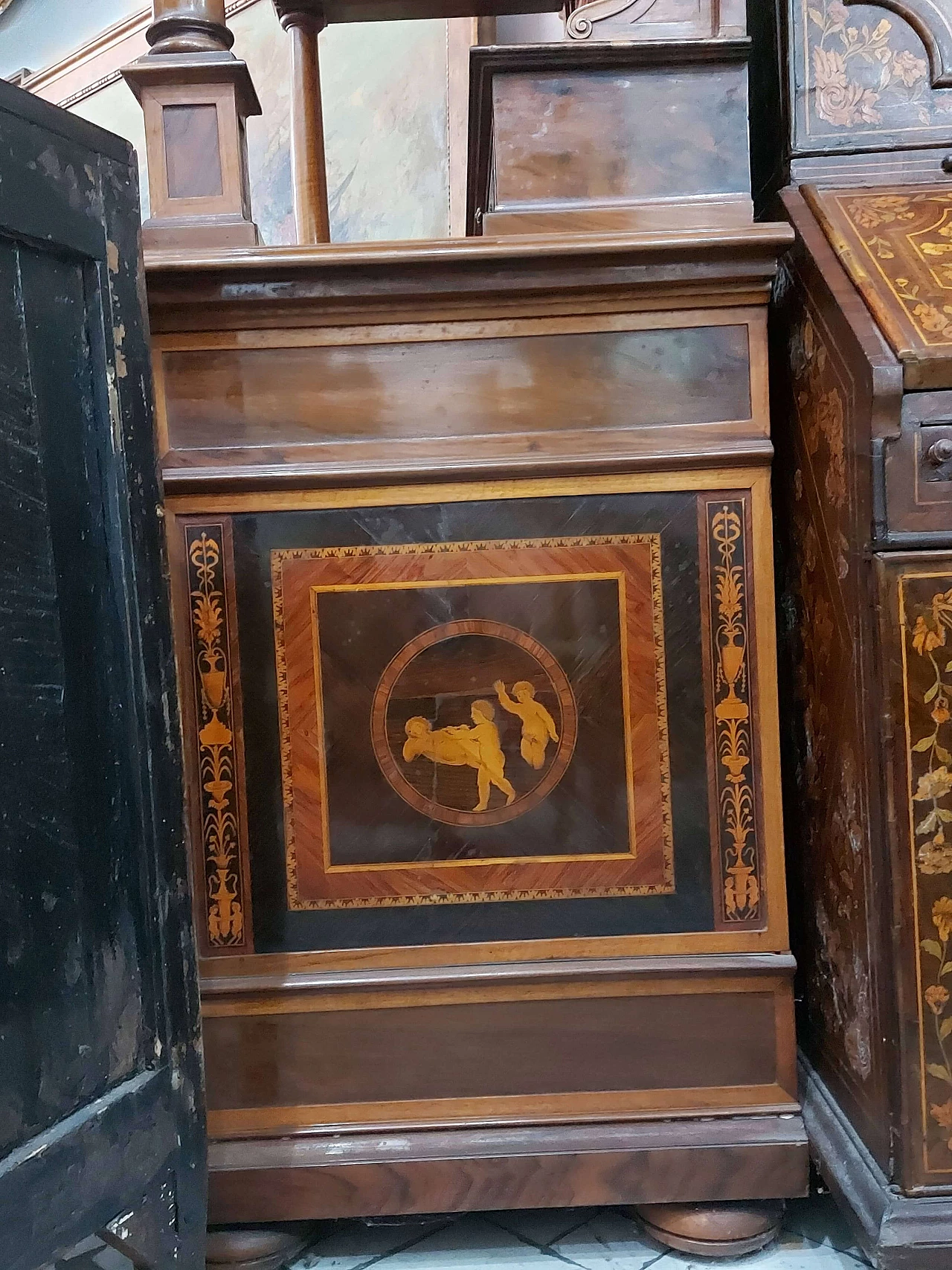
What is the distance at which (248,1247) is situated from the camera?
4.27 feet

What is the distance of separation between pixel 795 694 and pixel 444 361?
0.73m

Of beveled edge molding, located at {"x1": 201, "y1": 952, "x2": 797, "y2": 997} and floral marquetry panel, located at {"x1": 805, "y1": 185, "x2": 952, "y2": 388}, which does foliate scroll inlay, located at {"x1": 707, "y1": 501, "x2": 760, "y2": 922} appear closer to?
beveled edge molding, located at {"x1": 201, "y1": 952, "x2": 797, "y2": 997}

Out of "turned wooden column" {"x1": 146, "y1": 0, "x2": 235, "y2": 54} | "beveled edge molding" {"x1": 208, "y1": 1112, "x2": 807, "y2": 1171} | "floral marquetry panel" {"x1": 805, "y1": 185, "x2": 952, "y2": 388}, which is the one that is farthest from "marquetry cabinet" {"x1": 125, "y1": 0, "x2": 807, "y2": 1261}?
"turned wooden column" {"x1": 146, "y1": 0, "x2": 235, "y2": 54}

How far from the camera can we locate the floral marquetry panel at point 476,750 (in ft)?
4.30

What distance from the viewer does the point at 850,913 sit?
1236 millimetres

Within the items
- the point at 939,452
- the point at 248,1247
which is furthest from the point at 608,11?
the point at 248,1247

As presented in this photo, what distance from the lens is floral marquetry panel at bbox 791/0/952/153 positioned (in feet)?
4.66

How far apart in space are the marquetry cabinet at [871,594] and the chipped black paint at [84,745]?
2.87 ft

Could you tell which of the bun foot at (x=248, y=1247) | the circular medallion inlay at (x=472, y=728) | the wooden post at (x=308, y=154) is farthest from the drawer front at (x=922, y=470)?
the wooden post at (x=308, y=154)

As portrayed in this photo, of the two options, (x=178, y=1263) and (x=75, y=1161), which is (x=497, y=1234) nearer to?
(x=178, y=1263)

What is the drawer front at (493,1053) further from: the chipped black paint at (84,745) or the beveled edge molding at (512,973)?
the chipped black paint at (84,745)

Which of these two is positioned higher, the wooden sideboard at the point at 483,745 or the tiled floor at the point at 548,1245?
the wooden sideboard at the point at 483,745

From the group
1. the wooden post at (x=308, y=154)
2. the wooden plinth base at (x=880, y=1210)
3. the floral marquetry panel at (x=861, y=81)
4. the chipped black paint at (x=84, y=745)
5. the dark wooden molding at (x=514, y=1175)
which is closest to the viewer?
the chipped black paint at (x=84, y=745)

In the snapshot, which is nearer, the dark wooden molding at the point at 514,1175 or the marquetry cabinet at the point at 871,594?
the marquetry cabinet at the point at 871,594
